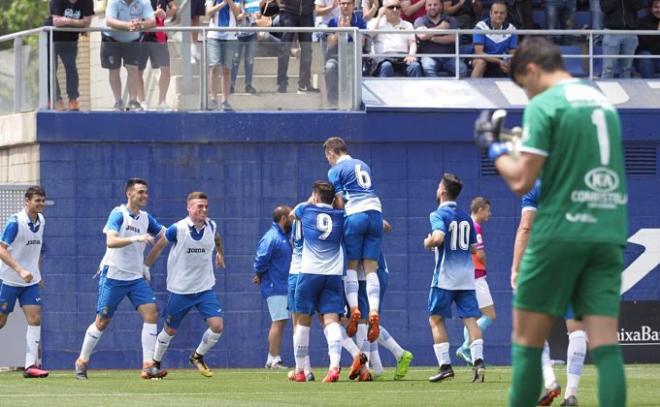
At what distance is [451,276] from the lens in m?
→ 16.0

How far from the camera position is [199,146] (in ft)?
69.2

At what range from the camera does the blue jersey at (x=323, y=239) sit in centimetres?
1589

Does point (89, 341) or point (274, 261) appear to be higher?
point (274, 261)

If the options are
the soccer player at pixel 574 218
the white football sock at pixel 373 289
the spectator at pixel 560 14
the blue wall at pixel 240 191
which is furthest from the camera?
the spectator at pixel 560 14

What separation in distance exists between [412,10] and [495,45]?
1.50 m

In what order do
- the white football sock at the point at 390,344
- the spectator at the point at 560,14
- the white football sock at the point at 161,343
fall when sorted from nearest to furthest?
the white football sock at the point at 390,344 < the white football sock at the point at 161,343 < the spectator at the point at 560,14

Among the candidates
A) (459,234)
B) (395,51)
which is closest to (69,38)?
(395,51)

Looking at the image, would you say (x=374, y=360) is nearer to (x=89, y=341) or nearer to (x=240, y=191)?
(x=89, y=341)

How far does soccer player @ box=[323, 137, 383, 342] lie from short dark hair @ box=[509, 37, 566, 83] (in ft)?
25.9

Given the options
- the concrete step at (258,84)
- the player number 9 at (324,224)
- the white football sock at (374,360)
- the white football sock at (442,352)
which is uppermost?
the concrete step at (258,84)

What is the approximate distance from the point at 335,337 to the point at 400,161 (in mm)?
5912

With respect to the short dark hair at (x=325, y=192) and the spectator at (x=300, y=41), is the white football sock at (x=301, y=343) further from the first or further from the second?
the spectator at (x=300, y=41)

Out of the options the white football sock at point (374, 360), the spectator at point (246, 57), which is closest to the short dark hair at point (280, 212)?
the spectator at point (246, 57)

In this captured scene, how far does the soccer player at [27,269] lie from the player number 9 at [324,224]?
371cm
